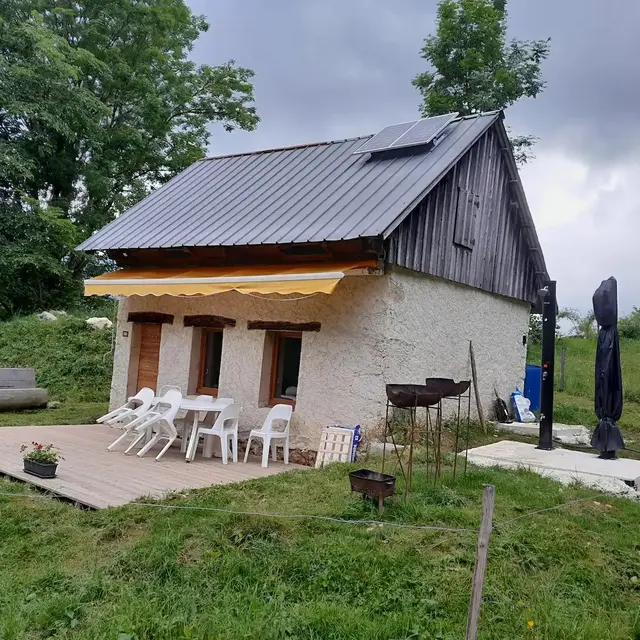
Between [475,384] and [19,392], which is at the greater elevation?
[475,384]

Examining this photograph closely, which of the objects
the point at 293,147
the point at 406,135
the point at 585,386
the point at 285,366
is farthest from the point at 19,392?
the point at 585,386

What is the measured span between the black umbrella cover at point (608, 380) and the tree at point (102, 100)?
18.0 meters

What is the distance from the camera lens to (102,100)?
78.7 ft

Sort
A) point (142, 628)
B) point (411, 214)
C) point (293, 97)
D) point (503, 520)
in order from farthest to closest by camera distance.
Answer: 1. point (293, 97)
2. point (411, 214)
3. point (503, 520)
4. point (142, 628)

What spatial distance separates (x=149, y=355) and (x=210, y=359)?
4.99 ft

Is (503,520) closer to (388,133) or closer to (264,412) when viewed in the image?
(264,412)

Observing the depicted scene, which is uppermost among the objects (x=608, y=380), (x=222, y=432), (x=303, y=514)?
(x=608, y=380)

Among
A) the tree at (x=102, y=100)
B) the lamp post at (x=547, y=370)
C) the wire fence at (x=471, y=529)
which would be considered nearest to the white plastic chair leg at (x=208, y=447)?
the wire fence at (x=471, y=529)

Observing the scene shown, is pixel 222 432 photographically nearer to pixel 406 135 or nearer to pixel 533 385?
pixel 406 135

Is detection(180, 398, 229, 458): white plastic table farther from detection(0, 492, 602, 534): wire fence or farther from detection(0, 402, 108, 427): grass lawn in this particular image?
detection(0, 402, 108, 427): grass lawn

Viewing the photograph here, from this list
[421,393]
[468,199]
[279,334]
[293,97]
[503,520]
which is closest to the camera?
[503,520]

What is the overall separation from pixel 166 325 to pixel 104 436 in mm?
2268

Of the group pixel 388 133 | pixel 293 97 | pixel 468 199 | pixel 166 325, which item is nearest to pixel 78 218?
pixel 293 97

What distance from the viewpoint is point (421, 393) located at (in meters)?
5.86
